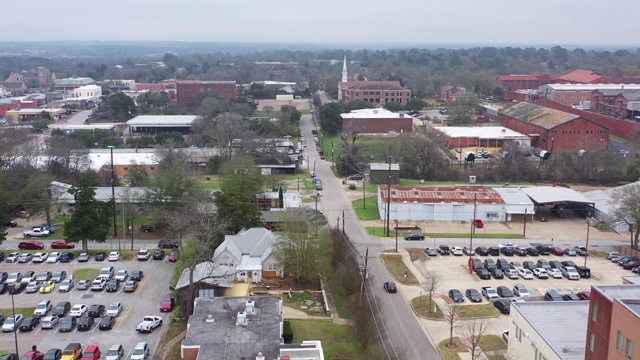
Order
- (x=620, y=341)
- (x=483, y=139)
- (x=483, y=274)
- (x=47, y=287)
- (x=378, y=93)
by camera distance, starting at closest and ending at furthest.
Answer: (x=620, y=341)
(x=47, y=287)
(x=483, y=274)
(x=483, y=139)
(x=378, y=93)

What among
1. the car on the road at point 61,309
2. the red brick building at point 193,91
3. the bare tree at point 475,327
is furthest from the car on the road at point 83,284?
the red brick building at point 193,91

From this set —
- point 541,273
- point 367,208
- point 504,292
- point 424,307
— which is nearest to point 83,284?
point 424,307

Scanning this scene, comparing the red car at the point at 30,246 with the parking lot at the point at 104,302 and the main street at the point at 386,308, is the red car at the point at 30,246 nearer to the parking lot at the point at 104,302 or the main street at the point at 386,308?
the parking lot at the point at 104,302

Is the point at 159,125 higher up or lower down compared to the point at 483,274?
higher up

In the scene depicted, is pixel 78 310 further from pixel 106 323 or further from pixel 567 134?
pixel 567 134

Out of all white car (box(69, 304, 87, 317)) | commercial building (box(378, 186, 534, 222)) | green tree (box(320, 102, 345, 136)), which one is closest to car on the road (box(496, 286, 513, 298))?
commercial building (box(378, 186, 534, 222))

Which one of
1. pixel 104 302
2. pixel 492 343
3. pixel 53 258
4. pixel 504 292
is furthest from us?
pixel 53 258

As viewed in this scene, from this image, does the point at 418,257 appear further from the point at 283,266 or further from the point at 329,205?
the point at 329,205
